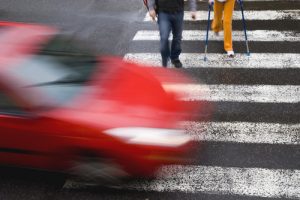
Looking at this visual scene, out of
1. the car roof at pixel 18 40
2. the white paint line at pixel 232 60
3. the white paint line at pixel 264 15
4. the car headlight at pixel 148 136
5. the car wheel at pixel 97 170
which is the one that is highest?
the car roof at pixel 18 40

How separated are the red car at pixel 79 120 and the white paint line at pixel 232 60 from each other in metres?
2.84

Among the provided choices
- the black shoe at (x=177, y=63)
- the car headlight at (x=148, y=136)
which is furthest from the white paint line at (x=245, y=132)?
the black shoe at (x=177, y=63)

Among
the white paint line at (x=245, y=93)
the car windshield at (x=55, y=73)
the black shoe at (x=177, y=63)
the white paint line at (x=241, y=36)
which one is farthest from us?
the white paint line at (x=241, y=36)

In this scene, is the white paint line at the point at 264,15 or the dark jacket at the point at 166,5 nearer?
the dark jacket at the point at 166,5

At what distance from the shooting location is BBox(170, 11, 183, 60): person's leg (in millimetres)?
7551

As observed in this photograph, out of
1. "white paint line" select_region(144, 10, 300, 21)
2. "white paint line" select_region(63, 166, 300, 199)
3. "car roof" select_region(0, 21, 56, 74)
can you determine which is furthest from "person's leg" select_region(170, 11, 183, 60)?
"white paint line" select_region(63, 166, 300, 199)

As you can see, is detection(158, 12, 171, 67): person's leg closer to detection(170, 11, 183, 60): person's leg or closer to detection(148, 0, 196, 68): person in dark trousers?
detection(148, 0, 196, 68): person in dark trousers

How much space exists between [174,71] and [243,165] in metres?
2.87

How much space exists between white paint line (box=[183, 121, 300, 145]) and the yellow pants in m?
2.32

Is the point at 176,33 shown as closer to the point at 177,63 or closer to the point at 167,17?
the point at 167,17

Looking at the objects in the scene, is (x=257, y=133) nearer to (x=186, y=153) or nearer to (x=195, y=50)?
(x=186, y=153)

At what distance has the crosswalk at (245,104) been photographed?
541 centimetres

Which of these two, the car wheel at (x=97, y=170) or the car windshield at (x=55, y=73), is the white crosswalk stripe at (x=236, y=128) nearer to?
the car wheel at (x=97, y=170)

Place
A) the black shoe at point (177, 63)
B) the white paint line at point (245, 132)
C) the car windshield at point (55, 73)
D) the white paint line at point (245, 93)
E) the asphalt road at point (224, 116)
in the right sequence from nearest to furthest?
the car windshield at point (55, 73)
the asphalt road at point (224, 116)
the white paint line at point (245, 132)
the white paint line at point (245, 93)
the black shoe at point (177, 63)
